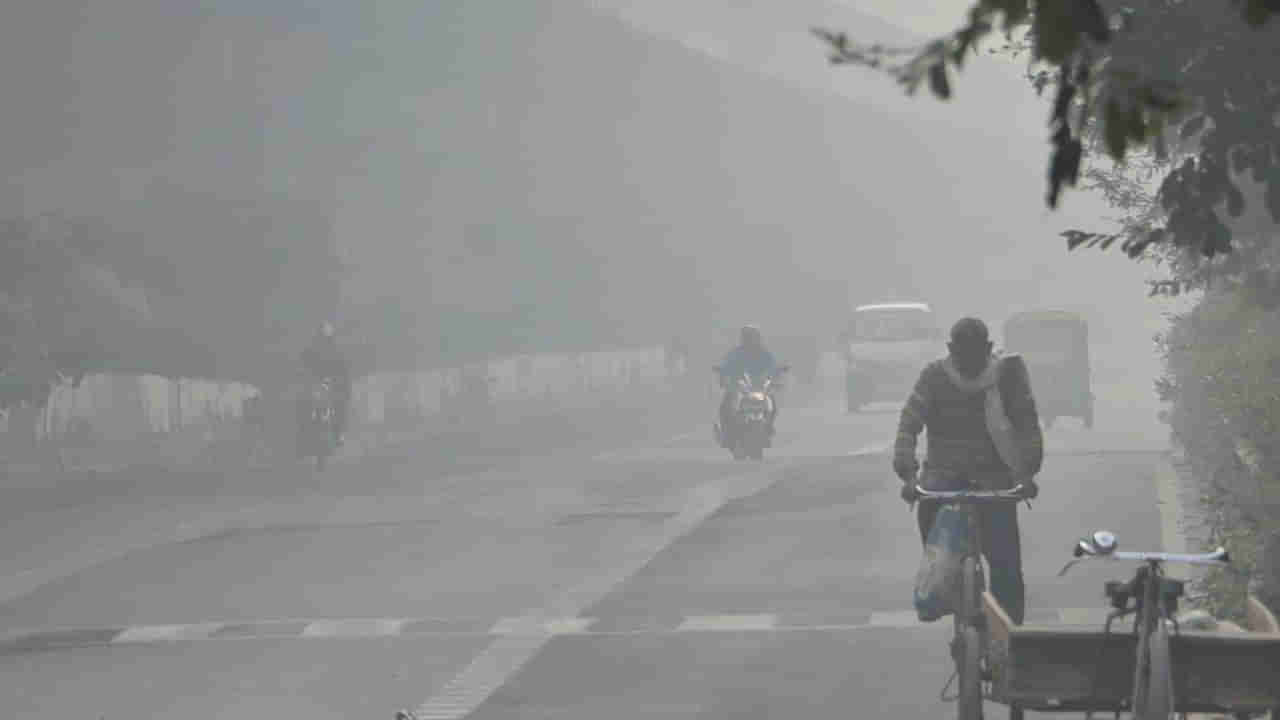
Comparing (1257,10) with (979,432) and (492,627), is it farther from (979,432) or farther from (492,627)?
(492,627)

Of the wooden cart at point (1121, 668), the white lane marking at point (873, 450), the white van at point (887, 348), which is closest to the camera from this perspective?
the wooden cart at point (1121, 668)

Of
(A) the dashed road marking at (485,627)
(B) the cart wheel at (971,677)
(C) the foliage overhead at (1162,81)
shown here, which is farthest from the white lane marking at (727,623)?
(C) the foliage overhead at (1162,81)

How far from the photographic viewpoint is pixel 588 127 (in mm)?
105312

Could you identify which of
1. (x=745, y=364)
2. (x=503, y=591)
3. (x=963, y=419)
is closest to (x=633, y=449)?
(x=745, y=364)

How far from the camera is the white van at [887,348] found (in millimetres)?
47156

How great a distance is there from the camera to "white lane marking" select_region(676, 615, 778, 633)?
15.0m

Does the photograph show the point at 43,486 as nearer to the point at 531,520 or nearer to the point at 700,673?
the point at 531,520

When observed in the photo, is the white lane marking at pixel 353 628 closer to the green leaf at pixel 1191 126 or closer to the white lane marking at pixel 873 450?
the green leaf at pixel 1191 126

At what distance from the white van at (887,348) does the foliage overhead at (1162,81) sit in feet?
128

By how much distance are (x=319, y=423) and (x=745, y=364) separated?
520 centimetres

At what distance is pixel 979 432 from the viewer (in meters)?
11.4

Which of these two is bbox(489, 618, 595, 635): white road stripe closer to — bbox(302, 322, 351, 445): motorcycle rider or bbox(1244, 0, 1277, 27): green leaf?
bbox(1244, 0, 1277, 27): green leaf

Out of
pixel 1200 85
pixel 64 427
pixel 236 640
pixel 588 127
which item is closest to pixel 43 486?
pixel 64 427

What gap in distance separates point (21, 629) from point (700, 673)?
478 centimetres
